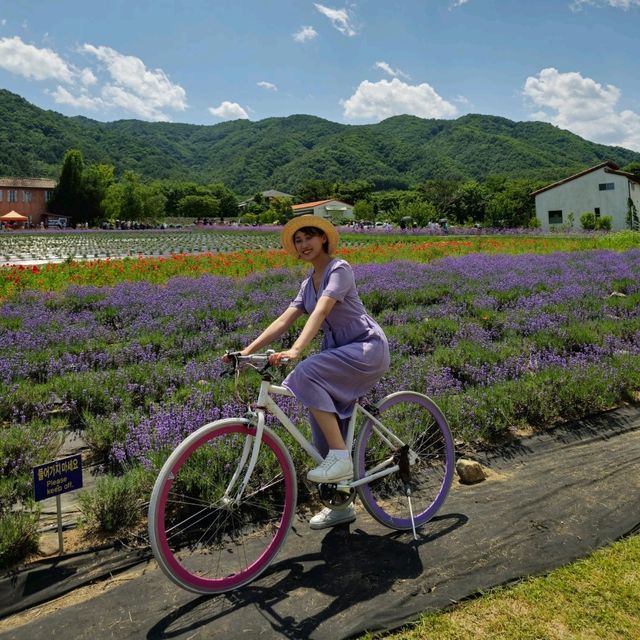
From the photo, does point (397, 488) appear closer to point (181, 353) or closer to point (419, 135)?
point (181, 353)

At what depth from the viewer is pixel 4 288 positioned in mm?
10977

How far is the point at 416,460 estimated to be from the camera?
3465 mm

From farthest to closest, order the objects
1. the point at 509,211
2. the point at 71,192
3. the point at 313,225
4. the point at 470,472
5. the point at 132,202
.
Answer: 1. the point at 71,192
2. the point at 132,202
3. the point at 509,211
4. the point at 470,472
5. the point at 313,225

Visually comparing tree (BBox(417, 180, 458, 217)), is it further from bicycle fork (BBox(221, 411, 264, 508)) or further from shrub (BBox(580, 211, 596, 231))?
bicycle fork (BBox(221, 411, 264, 508))

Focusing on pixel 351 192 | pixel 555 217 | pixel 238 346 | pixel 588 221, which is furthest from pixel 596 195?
pixel 351 192

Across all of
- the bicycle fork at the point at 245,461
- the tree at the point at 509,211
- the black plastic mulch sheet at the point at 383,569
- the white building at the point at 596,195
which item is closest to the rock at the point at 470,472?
the black plastic mulch sheet at the point at 383,569

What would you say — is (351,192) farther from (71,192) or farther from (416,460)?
(416,460)

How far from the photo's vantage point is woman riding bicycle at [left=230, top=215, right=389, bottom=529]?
279cm

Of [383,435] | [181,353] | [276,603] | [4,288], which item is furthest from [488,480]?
[4,288]

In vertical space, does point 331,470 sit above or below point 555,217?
below

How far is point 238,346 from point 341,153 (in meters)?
165

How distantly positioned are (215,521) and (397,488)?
51.8 inches

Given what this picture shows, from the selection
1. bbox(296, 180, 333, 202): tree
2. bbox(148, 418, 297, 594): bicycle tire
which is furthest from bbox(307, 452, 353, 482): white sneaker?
bbox(296, 180, 333, 202): tree

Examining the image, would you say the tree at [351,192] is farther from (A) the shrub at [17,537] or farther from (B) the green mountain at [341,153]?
(A) the shrub at [17,537]
